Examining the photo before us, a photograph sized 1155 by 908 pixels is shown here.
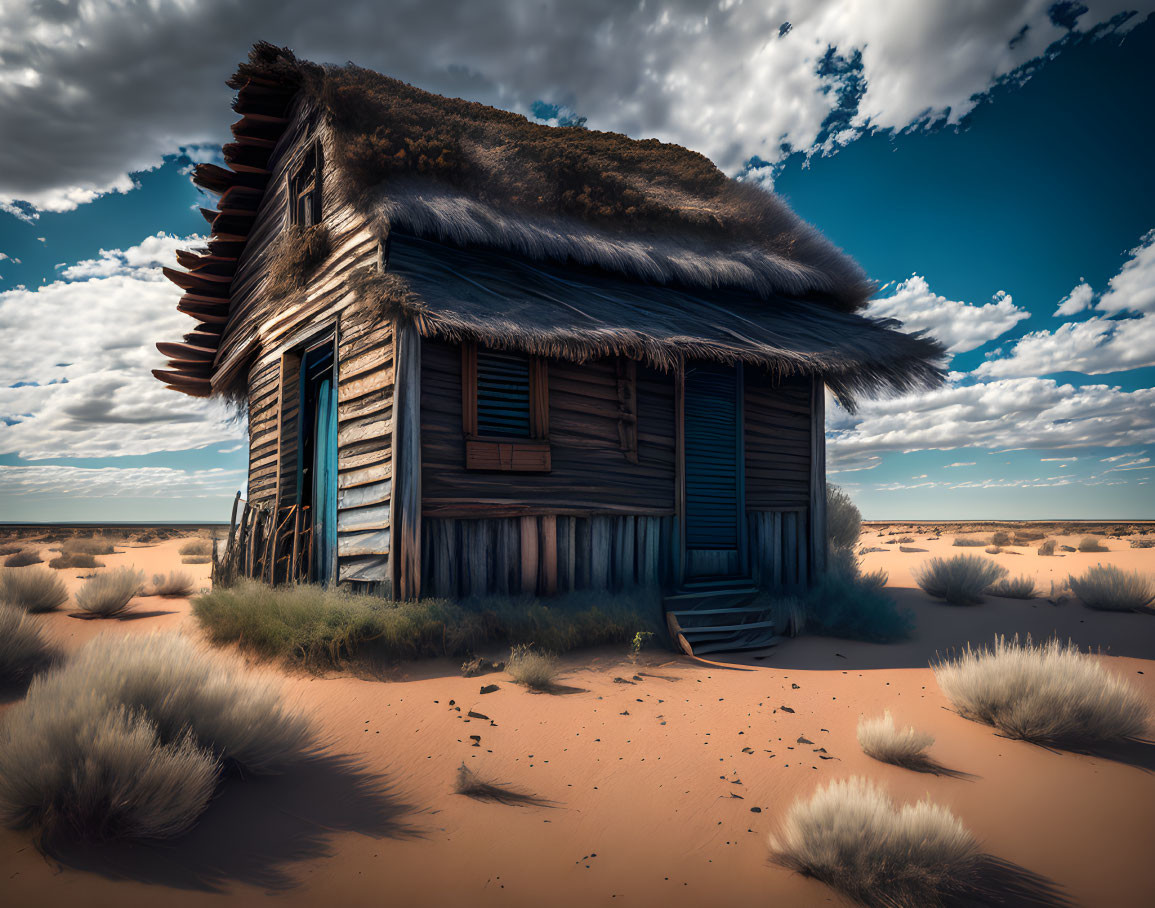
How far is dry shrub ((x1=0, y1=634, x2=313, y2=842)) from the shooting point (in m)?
2.33

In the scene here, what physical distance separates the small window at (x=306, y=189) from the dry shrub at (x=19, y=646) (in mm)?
5553

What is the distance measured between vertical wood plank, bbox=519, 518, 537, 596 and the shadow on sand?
3.24m

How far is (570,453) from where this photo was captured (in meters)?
6.81

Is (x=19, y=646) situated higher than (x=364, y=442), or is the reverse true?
(x=364, y=442)

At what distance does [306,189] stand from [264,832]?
8091 millimetres

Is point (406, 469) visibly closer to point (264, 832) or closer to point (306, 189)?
point (264, 832)

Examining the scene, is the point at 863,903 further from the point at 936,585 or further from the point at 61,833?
the point at 936,585

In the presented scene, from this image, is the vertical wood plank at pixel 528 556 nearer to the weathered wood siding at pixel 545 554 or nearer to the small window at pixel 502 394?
the weathered wood siding at pixel 545 554

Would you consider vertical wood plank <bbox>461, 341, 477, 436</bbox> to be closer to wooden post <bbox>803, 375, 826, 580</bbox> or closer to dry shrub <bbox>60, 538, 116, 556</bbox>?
wooden post <bbox>803, 375, 826, 580</bbox>

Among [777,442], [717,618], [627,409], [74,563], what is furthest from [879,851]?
[74,563]

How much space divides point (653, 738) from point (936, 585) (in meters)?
7.29

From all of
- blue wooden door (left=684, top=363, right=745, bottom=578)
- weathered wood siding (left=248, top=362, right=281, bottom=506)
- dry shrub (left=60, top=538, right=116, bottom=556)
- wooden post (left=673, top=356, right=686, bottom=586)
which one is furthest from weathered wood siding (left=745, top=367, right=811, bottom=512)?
dry shrub (left=60, top=538, right=116, bottom=556)

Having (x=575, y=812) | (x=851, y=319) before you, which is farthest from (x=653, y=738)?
(x=851, y=319)

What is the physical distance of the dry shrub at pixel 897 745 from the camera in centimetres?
333
